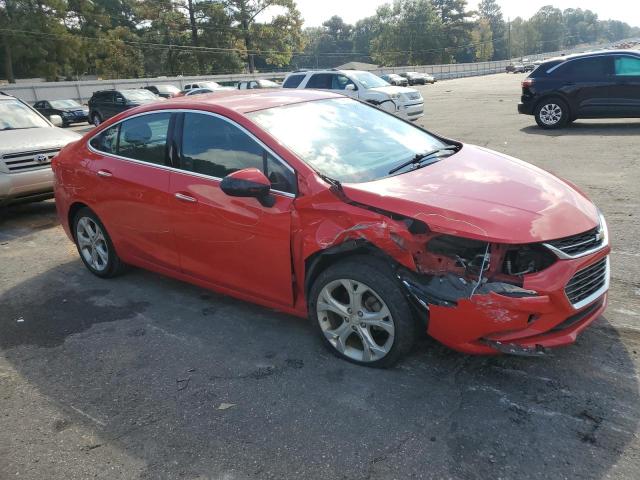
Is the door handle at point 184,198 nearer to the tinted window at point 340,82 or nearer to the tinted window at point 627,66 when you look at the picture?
the tinted window at point 627,66

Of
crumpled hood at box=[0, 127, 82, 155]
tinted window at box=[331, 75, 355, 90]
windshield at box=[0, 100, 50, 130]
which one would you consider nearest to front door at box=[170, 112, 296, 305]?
crumpled hood at box=[0, 127, 82, 155]

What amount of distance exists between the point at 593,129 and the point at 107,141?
35.2 feet

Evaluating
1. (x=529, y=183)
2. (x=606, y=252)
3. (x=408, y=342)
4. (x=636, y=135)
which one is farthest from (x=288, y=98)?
(x=636, y=135)

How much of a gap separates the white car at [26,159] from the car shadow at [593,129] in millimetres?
9689

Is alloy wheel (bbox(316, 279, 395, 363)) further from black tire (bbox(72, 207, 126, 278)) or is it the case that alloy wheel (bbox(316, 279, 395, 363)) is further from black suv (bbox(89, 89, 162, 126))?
black suv (bbox(89, 89, 162, 126))

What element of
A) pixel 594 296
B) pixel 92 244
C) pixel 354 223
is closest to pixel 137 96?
pixel 92 244

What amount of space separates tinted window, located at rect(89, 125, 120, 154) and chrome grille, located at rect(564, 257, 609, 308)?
3.79 metres

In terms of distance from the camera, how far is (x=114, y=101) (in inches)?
906

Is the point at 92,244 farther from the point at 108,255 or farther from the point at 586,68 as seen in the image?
the point at 586,68

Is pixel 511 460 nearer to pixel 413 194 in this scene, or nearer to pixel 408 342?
pixel 408 342

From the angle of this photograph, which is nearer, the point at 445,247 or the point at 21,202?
the point at 445,247

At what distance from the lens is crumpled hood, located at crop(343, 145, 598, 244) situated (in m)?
2.82

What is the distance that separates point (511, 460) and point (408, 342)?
2.72 feet

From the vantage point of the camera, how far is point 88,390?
3307mm
